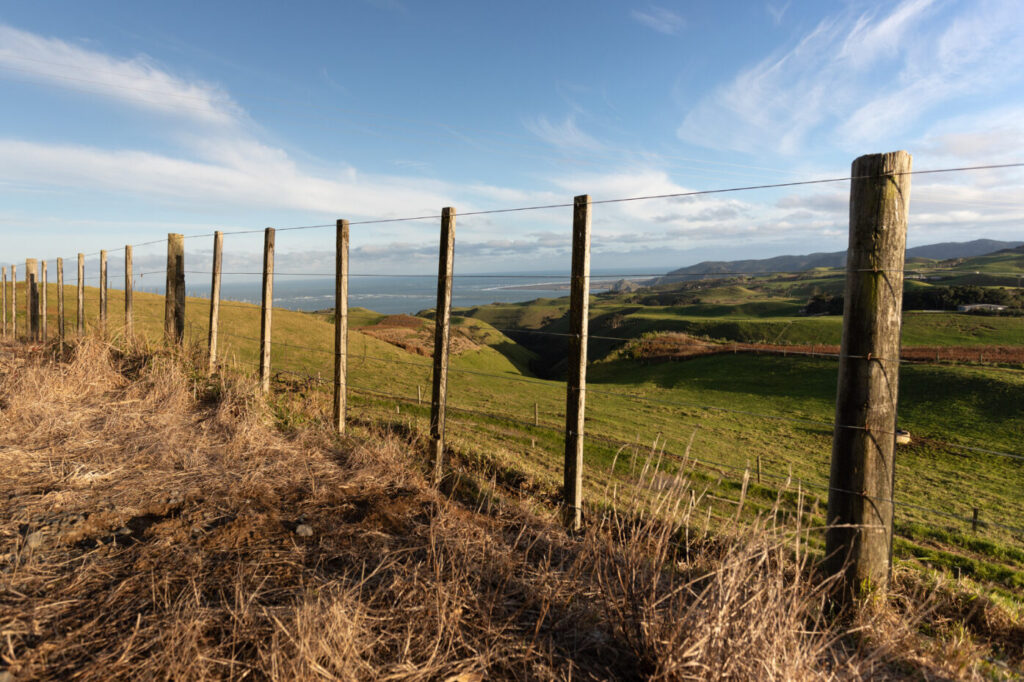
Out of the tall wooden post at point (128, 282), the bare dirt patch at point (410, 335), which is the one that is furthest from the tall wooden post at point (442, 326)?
the bare dirt patch at point (410, 335)

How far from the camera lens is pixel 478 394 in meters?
26.2

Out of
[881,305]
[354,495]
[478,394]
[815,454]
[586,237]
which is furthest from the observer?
[478,394]

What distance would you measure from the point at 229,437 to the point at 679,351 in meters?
42.9

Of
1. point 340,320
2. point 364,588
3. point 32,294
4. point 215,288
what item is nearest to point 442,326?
point 340,320

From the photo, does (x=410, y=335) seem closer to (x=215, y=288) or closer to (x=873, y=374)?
(x=215, y=288)

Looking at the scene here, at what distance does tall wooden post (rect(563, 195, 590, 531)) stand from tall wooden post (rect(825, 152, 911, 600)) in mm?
2225

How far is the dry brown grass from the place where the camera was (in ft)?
7.87

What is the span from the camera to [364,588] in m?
3.14

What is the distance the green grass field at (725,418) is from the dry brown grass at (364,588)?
1.85 metres

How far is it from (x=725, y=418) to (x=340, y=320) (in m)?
22.8

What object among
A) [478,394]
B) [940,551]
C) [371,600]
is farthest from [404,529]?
[478,394]

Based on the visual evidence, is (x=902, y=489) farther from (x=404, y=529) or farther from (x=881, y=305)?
(x=404, y=529)

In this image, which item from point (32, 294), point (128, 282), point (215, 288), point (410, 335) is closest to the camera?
point (215, 288)

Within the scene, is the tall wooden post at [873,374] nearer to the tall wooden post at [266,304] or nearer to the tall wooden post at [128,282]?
the tall wooden post at [266,304]
